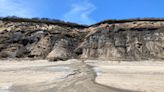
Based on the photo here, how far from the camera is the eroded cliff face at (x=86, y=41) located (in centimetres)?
4562

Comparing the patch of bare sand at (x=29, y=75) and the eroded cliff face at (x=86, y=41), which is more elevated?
the eroded cliff face at (x=86, y=41)

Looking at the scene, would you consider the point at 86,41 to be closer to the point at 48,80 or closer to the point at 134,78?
the point at 48,80

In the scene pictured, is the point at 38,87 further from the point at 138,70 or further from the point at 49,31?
the point at 49,31

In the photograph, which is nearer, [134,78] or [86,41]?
[134,78]

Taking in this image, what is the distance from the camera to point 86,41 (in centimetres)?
4941

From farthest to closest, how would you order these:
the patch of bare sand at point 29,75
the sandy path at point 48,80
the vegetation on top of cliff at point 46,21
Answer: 1. the vegetation on top of cliff at point 46,21
2. the patch of bare sand at point 29,75
3. the sandy path at point 48,80

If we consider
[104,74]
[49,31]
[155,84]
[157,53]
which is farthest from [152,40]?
[155,84]

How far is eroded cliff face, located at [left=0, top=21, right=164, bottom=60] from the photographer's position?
150 ft

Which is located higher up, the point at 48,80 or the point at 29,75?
the point at 29,75

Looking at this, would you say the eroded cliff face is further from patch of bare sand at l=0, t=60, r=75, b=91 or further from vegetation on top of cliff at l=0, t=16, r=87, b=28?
patch of bare sand at l=0, t=60, r=75, b=91

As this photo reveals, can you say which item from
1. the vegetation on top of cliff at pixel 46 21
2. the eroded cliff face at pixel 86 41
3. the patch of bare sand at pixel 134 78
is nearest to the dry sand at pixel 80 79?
the patch of bare sand at pixel 134 78

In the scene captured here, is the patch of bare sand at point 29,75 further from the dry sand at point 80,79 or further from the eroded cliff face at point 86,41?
the eroded cliff face at point 86,41

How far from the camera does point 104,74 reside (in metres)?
30.5

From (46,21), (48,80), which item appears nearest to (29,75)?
(48,80)
